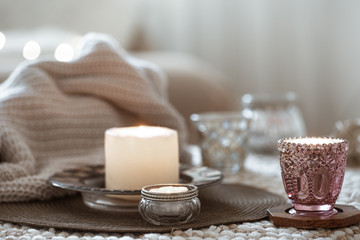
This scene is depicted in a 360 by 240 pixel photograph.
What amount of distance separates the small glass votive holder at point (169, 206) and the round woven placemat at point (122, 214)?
0.04 feet

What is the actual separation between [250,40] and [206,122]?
1.53 meters

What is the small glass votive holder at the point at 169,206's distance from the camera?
63cm

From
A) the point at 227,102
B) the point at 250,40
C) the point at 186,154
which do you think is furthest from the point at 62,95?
the point at 250,40

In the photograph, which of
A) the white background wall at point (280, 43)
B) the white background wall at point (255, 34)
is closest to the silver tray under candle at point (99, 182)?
the white background wall at point (255, 34)

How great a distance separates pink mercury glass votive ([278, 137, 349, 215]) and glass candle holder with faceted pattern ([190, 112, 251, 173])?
431 millimetres

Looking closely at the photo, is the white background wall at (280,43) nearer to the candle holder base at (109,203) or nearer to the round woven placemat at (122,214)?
the round woven placemat at (122,214)

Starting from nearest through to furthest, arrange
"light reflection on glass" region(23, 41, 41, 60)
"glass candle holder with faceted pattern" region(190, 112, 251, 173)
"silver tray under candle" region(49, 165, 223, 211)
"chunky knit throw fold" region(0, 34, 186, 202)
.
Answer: "silver tray under candle" region(49, 165, 223, 211)
"chunky knit throw fold" region(0, 34, 186, 202)
"glass candle holder with faceted pattern" region(190, 112, 251, 173)
"light reflection on glass" region(23, 41, 41, 60)

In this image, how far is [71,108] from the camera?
0.97m

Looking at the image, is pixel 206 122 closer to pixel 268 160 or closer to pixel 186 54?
pixel 268 160

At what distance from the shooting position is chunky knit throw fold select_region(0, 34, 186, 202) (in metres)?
0.87

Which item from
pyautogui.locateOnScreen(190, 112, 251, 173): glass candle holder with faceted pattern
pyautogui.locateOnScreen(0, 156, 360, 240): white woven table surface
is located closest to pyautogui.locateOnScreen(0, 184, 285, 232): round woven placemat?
pyautogui.locateOnScreen(0, 156, 360, 240): white woven table surface

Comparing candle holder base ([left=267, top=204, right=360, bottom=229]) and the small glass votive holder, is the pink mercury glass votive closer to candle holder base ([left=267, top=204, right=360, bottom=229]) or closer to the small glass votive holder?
candle holder base ([left=267, top=204, right=360, bottom=229])

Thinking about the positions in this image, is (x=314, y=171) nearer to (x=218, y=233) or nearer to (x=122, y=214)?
(x=218, y=233)

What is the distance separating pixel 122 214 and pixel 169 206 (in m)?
0.11
